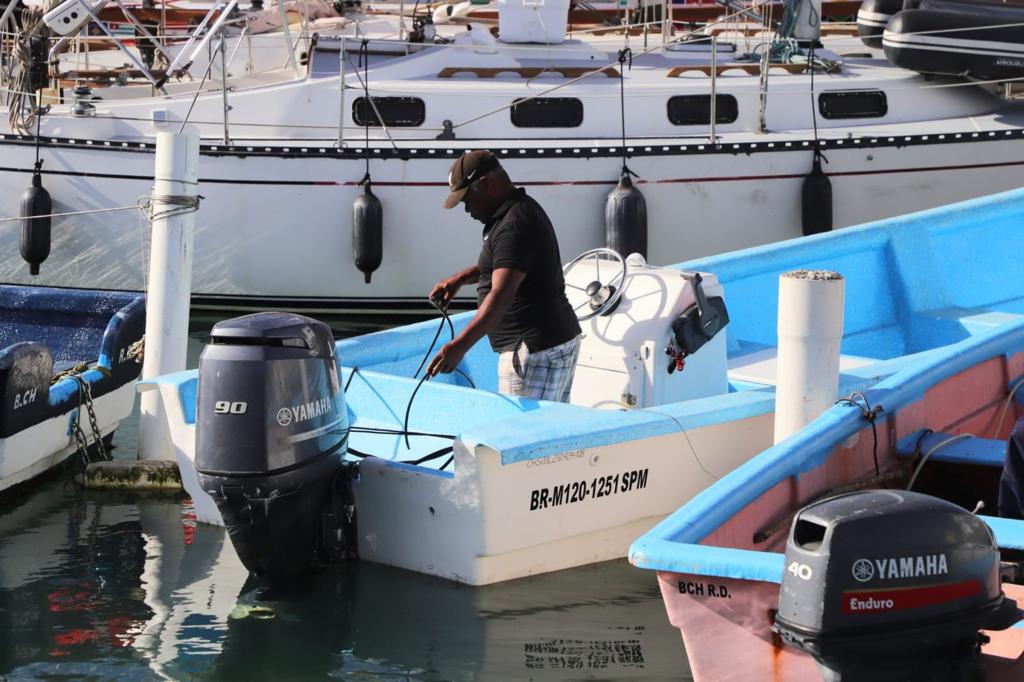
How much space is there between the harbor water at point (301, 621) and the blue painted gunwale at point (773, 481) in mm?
803

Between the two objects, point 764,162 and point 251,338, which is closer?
point 251,338

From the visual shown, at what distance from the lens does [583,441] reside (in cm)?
627

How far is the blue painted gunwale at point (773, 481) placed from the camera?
14.8 ft

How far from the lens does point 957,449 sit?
602 cm

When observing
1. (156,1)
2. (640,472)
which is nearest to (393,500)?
(640,472)

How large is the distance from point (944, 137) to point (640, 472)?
6908 millimetres

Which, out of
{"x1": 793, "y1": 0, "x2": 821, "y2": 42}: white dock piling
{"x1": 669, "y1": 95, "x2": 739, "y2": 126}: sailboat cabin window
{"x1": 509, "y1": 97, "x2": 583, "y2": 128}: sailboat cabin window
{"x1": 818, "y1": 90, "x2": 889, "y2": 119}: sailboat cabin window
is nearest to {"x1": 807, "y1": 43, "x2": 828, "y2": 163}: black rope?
{"x1": 818, "y1": 90, "x2": 889, "y2": 119}: sailboat cabin window

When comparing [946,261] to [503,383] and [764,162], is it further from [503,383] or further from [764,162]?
[503,383]

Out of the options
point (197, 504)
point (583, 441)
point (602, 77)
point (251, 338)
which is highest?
point (602, 77)

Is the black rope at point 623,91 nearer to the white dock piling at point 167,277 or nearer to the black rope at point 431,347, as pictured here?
the black rope at point 431,347

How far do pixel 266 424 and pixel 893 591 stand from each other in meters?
2.72

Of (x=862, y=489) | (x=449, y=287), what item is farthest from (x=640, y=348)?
(x=862, y=489)

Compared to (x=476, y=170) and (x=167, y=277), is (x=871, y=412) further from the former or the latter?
(x=167, y=277)

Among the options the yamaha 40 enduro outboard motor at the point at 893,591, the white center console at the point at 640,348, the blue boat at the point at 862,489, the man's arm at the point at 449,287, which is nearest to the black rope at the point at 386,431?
the man's arm at the point at 449,287
